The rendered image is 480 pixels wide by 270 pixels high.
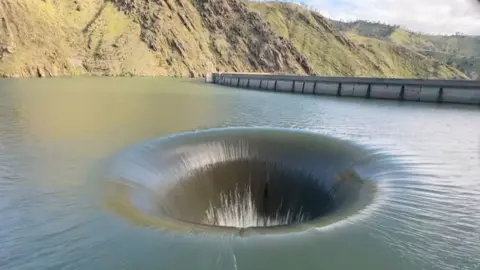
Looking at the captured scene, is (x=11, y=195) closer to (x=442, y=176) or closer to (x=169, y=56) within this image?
(x=442, y=176)

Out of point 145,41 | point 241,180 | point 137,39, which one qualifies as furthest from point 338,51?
Answer: point 241,180

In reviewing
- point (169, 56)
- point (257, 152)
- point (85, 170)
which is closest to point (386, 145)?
point (257, 152)

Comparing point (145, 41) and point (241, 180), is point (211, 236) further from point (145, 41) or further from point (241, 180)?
point (145, 41)

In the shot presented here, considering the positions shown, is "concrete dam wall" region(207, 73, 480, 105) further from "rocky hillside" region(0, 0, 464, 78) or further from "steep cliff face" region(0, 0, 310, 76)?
"rocky hillside" region(0, 0, 464, 78)

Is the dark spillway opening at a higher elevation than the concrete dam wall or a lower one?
lower

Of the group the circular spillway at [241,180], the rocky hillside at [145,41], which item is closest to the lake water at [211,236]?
the circular spillway at [241,180]

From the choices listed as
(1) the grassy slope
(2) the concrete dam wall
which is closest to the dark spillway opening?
(2) the concrete dam wall
